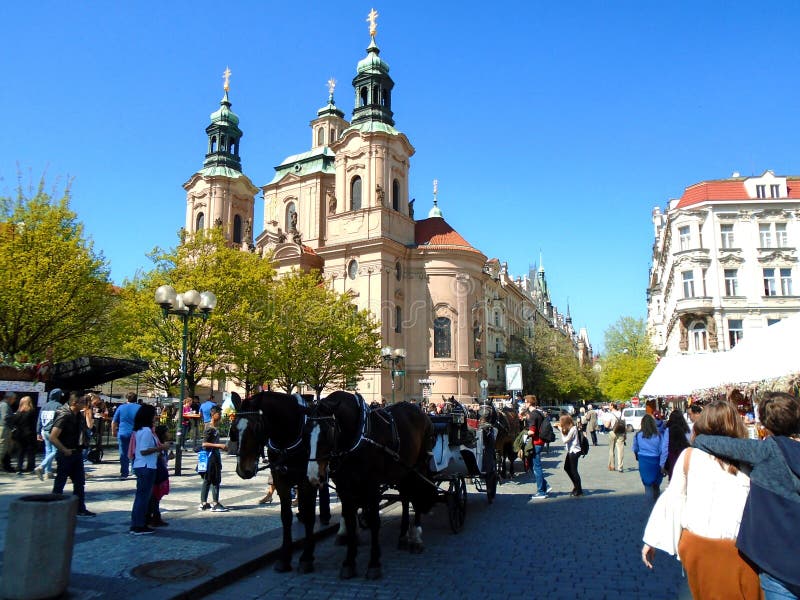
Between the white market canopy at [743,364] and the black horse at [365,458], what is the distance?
25.0 ft

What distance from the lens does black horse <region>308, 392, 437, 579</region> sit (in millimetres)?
6762

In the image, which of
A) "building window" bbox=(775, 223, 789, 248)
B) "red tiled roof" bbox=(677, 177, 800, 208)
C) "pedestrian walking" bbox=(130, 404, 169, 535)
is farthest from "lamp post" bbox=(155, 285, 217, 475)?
"building window" bbox=(775, 223, 789, 248)

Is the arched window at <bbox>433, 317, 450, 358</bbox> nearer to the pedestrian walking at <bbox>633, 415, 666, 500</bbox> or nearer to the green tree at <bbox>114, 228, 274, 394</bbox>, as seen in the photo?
the green tree at <bbox>114, 228, 274, 394</bbox>

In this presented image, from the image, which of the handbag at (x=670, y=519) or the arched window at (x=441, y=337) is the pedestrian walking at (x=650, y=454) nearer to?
the handbag at (x=670, y=519)

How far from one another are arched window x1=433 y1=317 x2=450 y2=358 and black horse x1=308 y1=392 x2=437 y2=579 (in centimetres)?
4324

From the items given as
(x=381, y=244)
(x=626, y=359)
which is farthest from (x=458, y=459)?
(x=626, y=359)

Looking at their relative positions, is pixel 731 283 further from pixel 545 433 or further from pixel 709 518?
pixel 709 518

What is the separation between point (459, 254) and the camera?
2085 inches

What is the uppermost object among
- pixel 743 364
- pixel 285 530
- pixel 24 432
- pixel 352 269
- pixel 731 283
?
pixel 352 269

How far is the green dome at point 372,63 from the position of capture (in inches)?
2146

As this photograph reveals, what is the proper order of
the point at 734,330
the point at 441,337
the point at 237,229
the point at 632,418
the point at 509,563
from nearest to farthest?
the point at 509,563 → the point at 632,418 → the point at 734,330 → the point at 441,337 → the point at 237,229

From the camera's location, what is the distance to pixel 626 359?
2270 inches

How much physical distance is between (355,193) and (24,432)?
4112cm

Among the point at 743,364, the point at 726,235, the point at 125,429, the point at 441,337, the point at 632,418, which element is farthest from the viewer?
the point at 441,337
